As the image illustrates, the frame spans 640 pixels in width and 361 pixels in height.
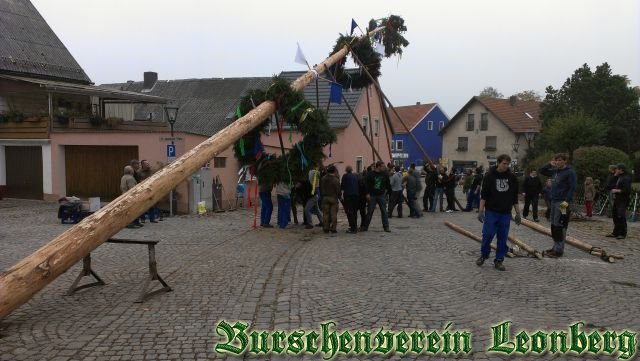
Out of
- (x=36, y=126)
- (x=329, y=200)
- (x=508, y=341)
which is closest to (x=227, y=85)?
(x=36, y=126)

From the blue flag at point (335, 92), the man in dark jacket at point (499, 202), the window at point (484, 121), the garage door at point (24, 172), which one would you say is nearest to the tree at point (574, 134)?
the blue flag at point (335, 92)

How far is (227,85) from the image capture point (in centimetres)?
3478

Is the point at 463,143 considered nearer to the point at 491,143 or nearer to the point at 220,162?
the point at 491,143

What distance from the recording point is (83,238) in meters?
5.02

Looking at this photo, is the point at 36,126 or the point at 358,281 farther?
the point at 36,126

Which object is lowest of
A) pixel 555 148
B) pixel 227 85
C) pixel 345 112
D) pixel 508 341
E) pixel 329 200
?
pixel 508 341

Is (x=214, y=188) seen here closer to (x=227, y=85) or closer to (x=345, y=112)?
(x=345, y=112)

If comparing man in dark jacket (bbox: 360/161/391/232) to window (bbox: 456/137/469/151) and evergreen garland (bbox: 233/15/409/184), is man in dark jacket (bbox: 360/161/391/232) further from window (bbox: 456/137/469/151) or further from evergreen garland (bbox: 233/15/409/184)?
window (bbox: 456/137/469/151)

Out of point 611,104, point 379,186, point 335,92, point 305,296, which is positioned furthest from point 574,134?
point 305,296

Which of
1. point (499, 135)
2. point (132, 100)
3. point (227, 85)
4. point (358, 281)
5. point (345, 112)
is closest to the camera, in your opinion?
point (358, 281)

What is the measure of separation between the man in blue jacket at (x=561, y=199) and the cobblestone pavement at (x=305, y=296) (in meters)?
0.30

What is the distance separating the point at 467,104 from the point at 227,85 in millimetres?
28233

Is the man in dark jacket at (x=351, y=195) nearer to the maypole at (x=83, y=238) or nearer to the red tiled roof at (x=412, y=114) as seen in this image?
the maypole at (x=83, y=238)

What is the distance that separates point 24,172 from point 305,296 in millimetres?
16229
